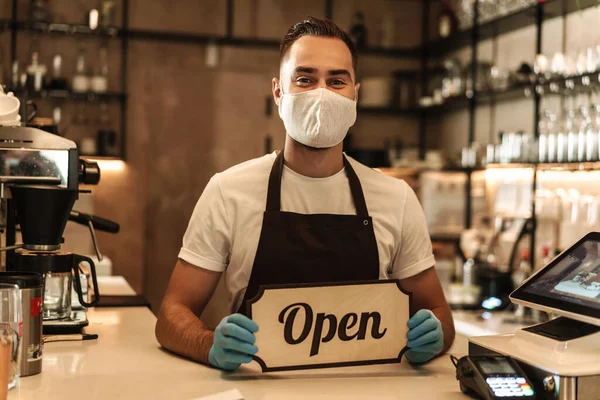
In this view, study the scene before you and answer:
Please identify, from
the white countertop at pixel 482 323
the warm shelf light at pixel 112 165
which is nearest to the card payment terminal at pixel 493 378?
the white countertop at pixel 482 323

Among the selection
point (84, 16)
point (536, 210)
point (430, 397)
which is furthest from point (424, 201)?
point (430, 397)

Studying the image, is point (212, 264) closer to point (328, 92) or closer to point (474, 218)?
point (328, 92)

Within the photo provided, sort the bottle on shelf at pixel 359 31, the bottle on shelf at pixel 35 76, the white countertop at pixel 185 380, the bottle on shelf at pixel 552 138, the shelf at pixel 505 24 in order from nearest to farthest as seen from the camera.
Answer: the white countertop at pixel 185 380, the bottle on shelf at pixel 552 138, the shelf at pixel 505 24, the bottle on shelf at pixel 35 76, the bottle on shelf at pixel 359 31

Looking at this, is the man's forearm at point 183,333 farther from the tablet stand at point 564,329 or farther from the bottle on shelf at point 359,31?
the bottle on shelf at point 359,31

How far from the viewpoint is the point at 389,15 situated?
244 inches

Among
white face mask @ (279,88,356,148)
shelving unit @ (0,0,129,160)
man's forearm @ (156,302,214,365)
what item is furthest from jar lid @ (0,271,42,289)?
shelving unit @ (0,0,129,160)

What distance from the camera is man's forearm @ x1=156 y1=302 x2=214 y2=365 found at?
66.0 inches

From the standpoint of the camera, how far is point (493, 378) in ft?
4.39

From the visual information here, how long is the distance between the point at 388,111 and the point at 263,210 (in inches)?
167

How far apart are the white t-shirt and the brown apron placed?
0.06 m

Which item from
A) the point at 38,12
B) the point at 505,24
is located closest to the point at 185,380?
the point at 505,24

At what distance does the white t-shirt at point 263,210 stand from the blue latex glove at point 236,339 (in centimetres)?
40

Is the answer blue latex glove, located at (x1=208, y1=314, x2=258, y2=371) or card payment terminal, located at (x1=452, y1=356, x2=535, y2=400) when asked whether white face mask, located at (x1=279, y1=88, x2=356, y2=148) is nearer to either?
blue latex glove, located at (x1=208, y1=314, x2=258, y2=371)

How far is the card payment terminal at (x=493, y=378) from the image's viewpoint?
4.27 ft
